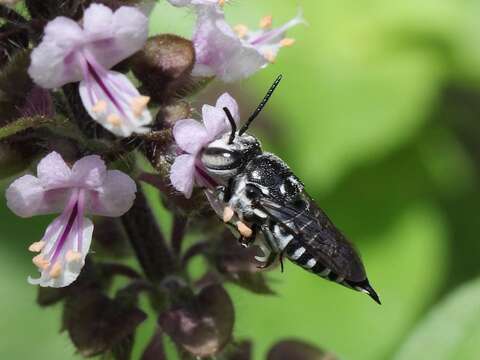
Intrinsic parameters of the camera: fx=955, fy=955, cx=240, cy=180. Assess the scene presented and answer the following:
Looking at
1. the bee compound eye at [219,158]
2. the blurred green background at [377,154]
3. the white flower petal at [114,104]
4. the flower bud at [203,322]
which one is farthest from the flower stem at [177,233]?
the blurred green background at [377,154]

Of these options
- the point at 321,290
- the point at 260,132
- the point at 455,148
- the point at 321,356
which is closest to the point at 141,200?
the point at 321,356

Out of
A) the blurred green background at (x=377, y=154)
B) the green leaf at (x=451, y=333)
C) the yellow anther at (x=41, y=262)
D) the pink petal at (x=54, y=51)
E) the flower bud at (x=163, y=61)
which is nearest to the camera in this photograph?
the pink petal at (x=54, y=51)

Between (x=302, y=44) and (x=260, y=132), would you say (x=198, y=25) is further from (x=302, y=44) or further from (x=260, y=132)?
(x=260, y=132)

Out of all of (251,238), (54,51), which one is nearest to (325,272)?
(251,238)

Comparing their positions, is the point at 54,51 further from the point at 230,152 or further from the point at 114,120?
the point at 230,152

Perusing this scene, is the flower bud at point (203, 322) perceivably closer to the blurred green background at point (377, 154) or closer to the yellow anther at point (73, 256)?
the yellow anther at point (73, 256)
